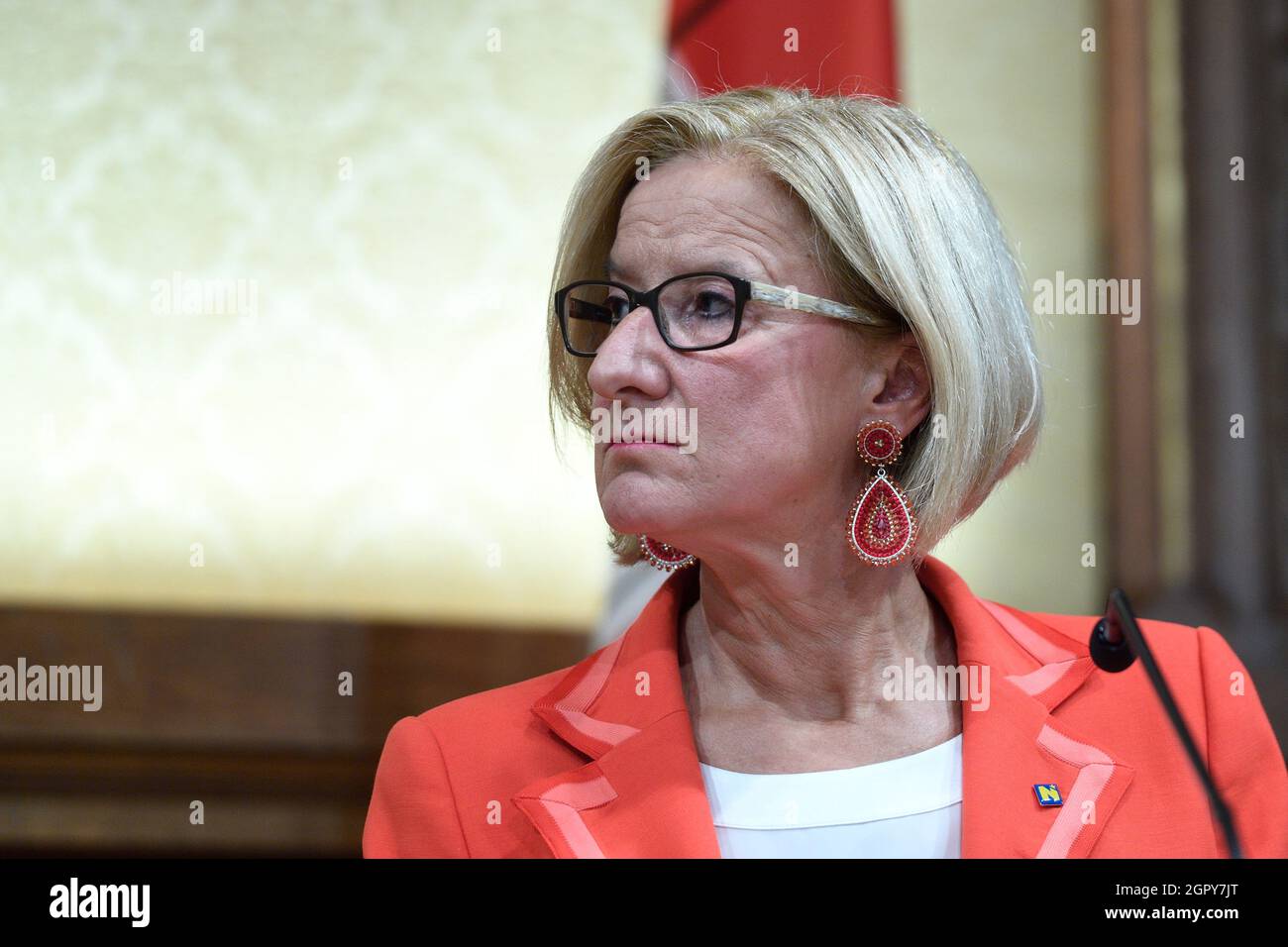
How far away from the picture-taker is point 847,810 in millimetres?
1544

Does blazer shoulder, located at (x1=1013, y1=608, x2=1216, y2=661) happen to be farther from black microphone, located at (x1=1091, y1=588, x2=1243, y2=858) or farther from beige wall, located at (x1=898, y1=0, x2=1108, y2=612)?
beige wall, located at (x1=898, y1=0, x2=1108, y2=612)

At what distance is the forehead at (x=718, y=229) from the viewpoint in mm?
1565

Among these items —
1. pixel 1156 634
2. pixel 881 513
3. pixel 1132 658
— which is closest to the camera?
pixel 1132 658

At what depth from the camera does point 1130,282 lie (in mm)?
2760

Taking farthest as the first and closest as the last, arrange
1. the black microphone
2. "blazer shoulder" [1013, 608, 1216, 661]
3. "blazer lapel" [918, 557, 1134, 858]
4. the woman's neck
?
"blazer shoulder" [1013, 608, 1216, 661] < the woman's neck < "blazer lapel" [918, 557, 1134, 858] < the black microphone

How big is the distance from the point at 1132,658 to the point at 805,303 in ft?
1.81

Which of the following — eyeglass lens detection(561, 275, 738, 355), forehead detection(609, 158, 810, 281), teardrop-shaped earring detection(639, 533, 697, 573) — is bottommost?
teardrop-shaped earring detection(639, 533, 697, 573)

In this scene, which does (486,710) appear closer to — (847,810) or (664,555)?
(664,555)

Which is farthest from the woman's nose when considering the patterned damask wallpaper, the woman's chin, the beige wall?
the beige wall

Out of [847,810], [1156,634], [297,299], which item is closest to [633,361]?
[847,810]

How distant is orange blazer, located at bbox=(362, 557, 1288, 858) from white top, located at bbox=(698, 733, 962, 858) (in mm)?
48

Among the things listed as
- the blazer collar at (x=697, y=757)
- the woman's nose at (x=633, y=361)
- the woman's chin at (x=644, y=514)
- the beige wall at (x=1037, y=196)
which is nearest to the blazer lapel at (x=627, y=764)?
the blazer collar at (x=697, y=757)

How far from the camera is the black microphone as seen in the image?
113cm

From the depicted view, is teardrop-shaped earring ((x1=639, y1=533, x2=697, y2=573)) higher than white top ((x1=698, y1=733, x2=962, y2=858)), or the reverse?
teardrop-shaped earring ((x1=639, y1=533, x2=697, y2=573))
